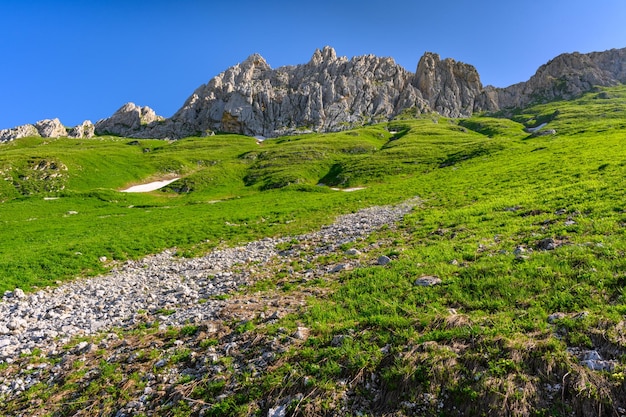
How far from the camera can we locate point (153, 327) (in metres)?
13.0

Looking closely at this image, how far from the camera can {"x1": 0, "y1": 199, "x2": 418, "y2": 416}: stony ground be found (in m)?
9.19

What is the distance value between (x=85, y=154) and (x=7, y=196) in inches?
1585

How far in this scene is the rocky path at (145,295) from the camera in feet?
43.4

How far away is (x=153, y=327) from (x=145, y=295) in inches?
185

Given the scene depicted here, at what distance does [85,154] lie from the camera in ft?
335

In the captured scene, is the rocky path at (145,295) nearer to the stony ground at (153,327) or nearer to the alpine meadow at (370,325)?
the stony ground at (153,327)

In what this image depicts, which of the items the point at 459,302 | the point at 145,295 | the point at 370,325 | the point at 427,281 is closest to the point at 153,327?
the point at 145,295

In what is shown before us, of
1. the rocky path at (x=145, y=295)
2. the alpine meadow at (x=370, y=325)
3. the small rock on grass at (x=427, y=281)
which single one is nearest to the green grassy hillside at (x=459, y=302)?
the alpine meadow at (x=370, y=325)

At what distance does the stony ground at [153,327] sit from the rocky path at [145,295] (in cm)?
Result: 6

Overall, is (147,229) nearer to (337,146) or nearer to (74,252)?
(74,252)

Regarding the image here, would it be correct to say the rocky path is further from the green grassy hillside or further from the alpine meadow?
the green grassy hillside

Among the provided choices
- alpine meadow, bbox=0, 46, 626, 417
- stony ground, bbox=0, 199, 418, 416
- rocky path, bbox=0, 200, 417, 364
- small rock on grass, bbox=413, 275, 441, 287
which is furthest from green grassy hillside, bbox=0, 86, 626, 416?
rocky path, bbox=0, 200, 417, 364

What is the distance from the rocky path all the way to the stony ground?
0.06 metres

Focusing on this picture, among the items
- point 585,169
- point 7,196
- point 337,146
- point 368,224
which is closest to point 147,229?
point 368,224
